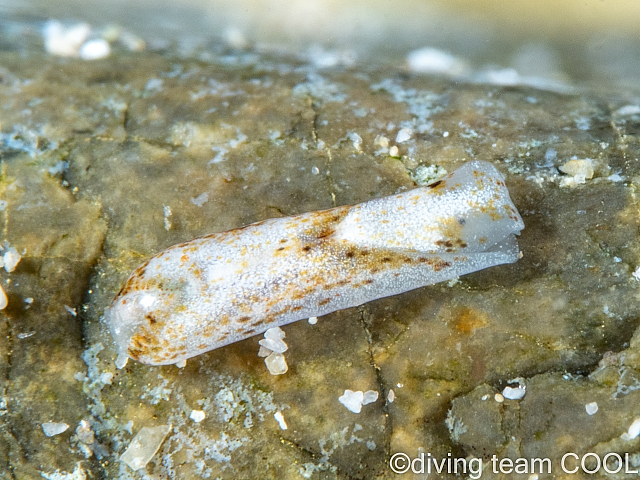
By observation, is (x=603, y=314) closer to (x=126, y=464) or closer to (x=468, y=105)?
(x=468, y=105)

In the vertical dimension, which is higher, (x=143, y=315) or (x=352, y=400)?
(x=143, y=315)

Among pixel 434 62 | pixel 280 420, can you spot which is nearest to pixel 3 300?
pixel 280 420

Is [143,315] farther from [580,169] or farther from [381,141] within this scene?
[580,169]

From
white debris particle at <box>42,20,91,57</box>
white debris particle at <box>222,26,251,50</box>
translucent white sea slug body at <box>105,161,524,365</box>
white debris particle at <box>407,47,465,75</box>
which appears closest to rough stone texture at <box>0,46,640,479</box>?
translucent white sea slug body at <box>105,161,524,365</box>

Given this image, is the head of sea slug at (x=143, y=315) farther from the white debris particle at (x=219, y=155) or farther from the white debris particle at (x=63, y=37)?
the white debris particle at (x=63, y=37)

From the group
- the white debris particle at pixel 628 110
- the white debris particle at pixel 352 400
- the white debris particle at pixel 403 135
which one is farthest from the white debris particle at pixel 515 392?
the white debris particle at pixel 628 110

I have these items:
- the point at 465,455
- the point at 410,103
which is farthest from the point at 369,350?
the point at 410,103
